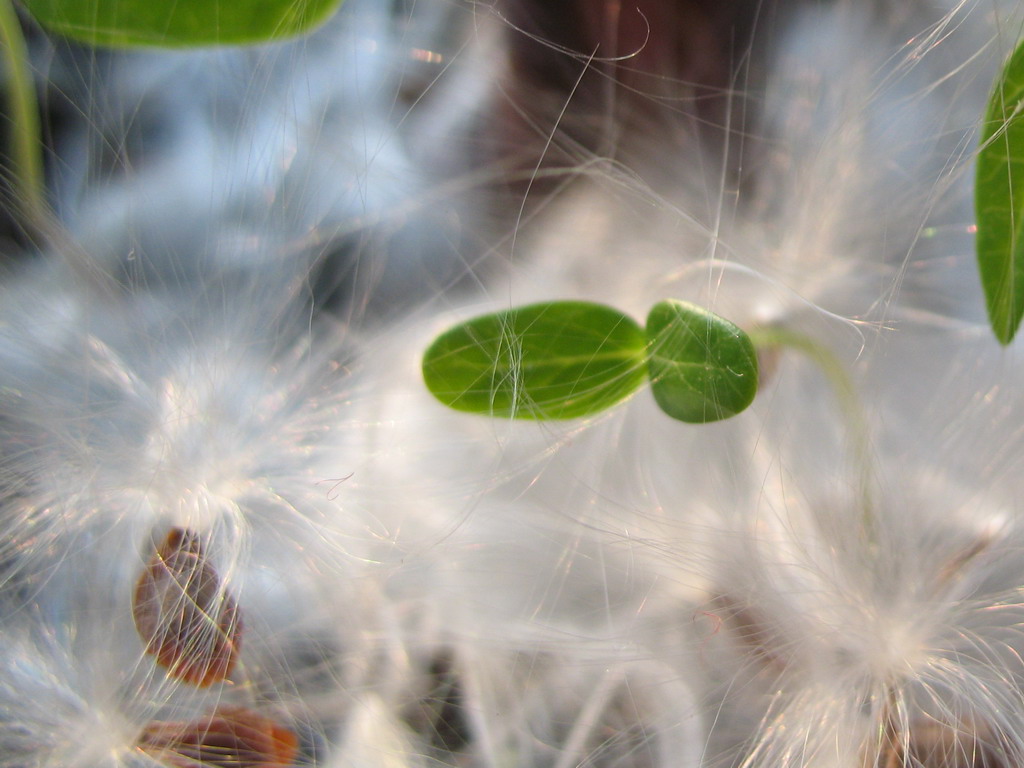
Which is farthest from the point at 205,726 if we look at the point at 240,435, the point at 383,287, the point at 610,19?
the point at 610,19

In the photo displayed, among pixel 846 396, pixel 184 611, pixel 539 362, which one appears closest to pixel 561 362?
pixel 539 362

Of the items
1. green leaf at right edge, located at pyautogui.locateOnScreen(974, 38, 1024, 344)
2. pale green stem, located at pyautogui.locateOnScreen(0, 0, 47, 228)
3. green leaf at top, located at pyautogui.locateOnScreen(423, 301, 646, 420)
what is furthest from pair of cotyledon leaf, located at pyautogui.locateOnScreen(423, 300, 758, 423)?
pale green stem, located at pyautogui.locateOnScreen(0, 0, 47, 228)

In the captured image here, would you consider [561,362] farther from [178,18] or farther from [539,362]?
A: [178,18]

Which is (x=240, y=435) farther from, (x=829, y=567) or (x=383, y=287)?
(x=829, y=567)

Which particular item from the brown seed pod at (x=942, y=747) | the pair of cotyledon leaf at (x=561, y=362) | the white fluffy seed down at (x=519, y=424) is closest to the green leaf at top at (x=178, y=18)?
the white fluffy seed down at (x=519, y=424)

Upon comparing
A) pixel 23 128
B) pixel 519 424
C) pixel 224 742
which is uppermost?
pixel 23 128

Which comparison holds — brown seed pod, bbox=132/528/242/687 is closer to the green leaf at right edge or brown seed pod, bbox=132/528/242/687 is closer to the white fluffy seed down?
the white fluffy seed down
